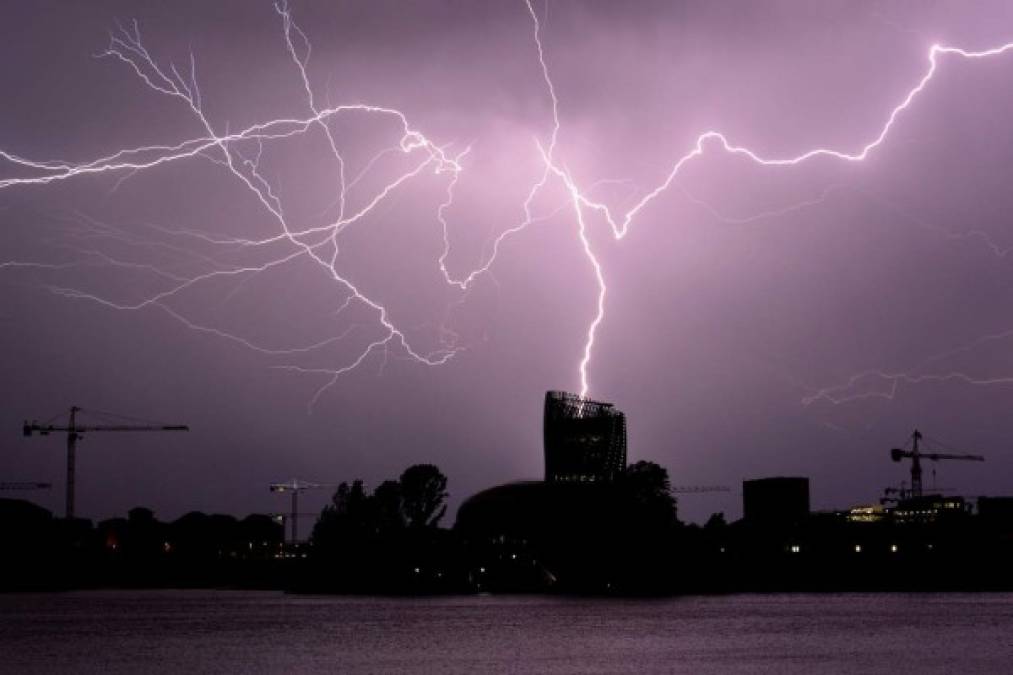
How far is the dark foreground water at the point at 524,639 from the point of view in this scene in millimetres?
78375

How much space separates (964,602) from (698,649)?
3313 inches

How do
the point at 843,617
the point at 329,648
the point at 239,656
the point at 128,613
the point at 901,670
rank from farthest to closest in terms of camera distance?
the point at 128,613, the point at 843,617, the point at 329,648, the point at 239,656, the point at 901,670

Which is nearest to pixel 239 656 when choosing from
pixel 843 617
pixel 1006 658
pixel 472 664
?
pixel 472 664

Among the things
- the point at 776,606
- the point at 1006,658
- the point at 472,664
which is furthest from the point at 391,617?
the point at 1006,658

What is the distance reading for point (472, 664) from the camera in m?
78.7

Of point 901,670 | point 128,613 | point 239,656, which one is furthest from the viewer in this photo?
point 128,613

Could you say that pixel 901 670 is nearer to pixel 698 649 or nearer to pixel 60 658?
pixel 698 649

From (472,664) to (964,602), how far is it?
100397 millimetres

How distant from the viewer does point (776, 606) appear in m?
161

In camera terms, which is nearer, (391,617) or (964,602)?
(391,617)

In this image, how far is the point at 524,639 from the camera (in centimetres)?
9862

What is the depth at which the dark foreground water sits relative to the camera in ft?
257

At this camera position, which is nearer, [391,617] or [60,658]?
[60,658]

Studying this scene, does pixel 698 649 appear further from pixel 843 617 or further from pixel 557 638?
pixel 843 617
